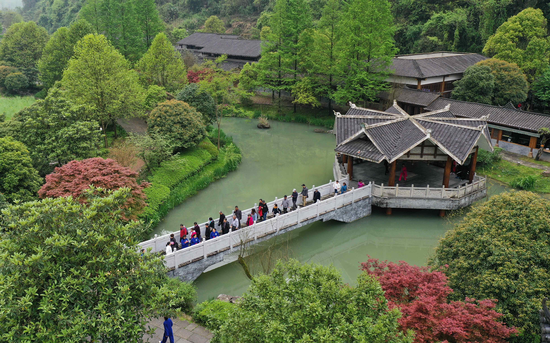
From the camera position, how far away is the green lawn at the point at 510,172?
23594 millimetres

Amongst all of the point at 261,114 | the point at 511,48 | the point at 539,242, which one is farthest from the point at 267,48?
the point at 539,242

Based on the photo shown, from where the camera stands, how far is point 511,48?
3428 cm

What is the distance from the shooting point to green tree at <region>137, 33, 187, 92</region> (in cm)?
3491

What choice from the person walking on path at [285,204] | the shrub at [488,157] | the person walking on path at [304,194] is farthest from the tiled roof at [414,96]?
the person walking on path at [285,204]

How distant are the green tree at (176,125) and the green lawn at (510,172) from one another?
56.4 feet

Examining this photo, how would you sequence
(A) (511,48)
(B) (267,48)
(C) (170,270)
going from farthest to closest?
(B) (267,48), (A) (511,48), (C) (170,270)

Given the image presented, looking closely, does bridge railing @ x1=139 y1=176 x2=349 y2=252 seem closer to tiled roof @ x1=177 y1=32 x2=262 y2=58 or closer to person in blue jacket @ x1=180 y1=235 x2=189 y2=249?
person in blue jacket @ x1=180 y1=235 x2=189 y2=249

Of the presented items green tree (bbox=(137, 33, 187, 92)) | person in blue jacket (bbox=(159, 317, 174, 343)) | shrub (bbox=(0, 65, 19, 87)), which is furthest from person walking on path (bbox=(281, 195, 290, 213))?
shrub (bbox=(0, 65, 19, 87))

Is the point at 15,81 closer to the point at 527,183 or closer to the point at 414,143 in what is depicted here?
the point at 414,143

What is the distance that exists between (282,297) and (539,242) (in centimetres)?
726

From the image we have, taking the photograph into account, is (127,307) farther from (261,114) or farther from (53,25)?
(53,25)

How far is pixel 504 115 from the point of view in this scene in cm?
2766

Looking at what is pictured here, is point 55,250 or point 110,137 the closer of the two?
point 55,250

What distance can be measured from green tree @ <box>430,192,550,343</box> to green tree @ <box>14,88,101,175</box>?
630 inches
